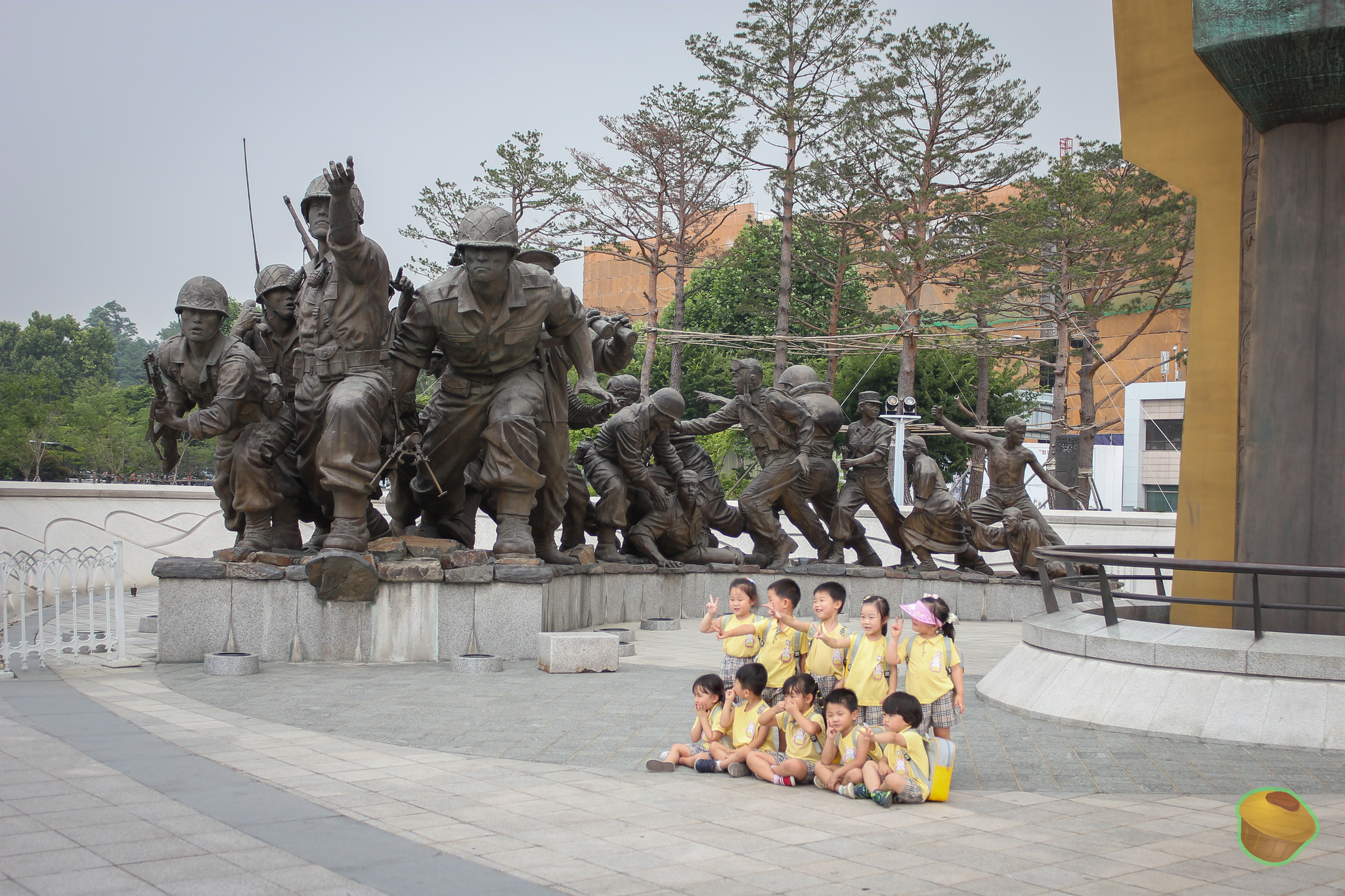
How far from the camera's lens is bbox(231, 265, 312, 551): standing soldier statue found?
30.5 feet

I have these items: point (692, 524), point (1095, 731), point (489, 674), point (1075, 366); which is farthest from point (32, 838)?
point (1075, 366)

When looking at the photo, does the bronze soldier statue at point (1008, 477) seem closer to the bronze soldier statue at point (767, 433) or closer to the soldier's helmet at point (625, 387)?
the bronze soldier statue at point (767, 433)

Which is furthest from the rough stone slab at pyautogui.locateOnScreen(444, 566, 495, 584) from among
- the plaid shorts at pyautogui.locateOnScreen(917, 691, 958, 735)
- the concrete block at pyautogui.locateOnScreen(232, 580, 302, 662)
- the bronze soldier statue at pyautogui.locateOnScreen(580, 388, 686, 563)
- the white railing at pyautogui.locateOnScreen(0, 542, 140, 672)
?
the plaid shorts at pyautogui.locateOnScreen(917, 691, 958, 735)

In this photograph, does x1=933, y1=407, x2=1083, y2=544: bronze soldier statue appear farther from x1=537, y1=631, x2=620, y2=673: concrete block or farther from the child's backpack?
the child's backpack

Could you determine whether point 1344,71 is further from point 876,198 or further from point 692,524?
point 876,198

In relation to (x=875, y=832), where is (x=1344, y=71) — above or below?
above

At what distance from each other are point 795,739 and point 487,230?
4.90 metres

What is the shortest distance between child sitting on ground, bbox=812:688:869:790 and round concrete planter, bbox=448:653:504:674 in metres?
3.45

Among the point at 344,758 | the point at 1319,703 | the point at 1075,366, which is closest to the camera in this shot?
the point at 344,758

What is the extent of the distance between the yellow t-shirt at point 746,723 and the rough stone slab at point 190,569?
182 inches

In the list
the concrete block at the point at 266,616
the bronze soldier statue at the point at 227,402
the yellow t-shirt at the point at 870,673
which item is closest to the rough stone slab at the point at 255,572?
the concrete block at the point at 266,616

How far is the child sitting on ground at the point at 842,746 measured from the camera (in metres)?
4.97

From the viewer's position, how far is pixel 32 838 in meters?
4.02

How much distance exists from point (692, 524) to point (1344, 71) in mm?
7775
